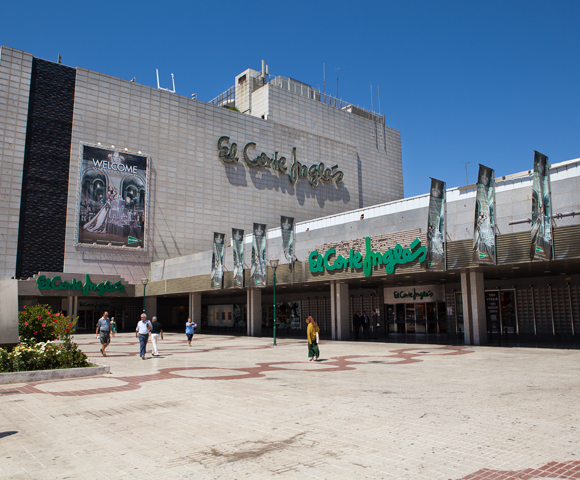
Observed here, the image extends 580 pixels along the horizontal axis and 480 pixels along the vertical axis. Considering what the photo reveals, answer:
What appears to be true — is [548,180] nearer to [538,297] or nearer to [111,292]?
[538,297]

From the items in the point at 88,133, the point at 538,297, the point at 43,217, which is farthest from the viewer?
the point at 88,133

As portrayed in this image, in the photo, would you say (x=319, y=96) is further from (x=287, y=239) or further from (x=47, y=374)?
(x=47, y=374)

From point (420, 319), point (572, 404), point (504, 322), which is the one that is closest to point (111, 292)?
point (420, 319)

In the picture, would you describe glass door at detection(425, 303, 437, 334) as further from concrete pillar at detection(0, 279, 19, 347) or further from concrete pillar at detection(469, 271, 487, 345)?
concrete pillar at detection(0, 279, 19, 347)

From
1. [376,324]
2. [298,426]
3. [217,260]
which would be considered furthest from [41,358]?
[376,324]

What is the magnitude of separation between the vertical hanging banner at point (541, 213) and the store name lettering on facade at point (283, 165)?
40523mm

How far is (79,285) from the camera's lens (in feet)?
144

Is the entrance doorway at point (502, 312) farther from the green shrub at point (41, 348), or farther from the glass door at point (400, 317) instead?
the green shrub at point (41, 348)

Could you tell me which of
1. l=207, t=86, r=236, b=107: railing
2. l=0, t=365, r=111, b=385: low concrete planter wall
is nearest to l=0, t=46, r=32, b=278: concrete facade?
l=207, t=86, r=236, b=107: railing

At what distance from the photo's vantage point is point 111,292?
4609 centimetres

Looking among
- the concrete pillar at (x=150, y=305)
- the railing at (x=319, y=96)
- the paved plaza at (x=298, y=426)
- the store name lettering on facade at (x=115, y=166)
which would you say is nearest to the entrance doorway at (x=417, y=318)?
the paved plaza at (x=298, y=426)

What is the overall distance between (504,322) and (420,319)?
6029mm

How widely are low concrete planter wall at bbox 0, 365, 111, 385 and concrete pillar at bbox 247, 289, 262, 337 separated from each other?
22688mm

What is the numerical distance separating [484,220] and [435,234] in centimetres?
243
